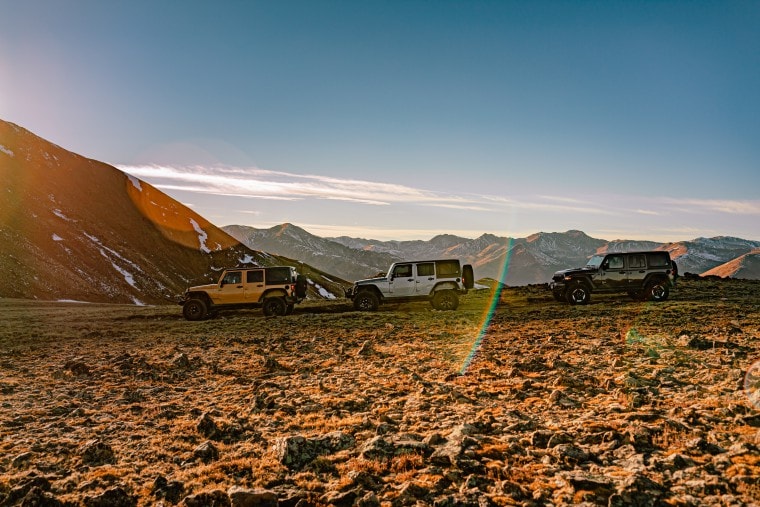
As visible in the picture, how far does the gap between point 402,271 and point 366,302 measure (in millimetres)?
2478

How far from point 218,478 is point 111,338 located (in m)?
13.7

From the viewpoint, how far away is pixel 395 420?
7188 mm

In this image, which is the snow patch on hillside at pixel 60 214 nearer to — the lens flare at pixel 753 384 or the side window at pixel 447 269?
the side window at pixel 447 269

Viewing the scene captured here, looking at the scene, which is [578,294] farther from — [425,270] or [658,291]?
[425,270]

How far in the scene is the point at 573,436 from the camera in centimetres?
610

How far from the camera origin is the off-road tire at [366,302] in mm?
22291

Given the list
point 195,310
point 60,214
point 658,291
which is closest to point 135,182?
point 60,214

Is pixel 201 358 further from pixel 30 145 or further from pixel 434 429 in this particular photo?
pixel 30 145

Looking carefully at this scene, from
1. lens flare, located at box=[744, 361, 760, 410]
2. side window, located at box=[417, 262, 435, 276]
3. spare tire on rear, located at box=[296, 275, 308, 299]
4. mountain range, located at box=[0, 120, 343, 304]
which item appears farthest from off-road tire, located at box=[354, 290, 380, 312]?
mountain range, located at box=[0, 120, 343, 304]

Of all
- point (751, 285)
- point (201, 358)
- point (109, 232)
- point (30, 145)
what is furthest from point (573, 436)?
point (30, 145)

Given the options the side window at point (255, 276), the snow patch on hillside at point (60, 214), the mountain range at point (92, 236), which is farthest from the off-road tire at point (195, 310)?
the snow patch on hillside at point (60, 214)

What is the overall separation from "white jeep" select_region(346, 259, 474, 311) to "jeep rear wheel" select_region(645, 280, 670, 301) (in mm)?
9133

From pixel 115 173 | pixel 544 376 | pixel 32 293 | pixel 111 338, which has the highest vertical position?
pixel 115 173

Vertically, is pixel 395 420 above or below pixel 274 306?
above
